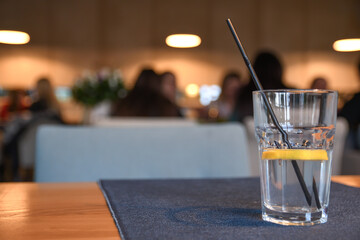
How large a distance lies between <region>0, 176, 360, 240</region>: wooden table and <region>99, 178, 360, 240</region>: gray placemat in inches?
0.8

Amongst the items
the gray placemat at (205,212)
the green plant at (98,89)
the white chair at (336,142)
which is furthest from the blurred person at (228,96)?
the gray placemat at (205,212)

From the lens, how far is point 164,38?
660 cm

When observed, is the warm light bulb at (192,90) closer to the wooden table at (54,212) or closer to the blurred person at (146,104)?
the blurred person at (146,104)

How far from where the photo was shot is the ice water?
489mm

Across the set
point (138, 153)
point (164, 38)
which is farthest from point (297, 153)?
point (164, 38)

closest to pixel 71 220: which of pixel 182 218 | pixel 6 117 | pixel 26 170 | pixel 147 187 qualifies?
pixel 182 218

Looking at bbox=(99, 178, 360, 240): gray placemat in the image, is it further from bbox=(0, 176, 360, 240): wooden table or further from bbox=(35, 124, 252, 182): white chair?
bbox=(35, 124, 252, 182): white chair

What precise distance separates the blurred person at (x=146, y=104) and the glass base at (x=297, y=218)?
2.42m

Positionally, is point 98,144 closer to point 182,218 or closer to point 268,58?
point 182,218

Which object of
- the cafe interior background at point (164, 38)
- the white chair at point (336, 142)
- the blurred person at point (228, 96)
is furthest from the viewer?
the cafe interior background at point (164, 38)

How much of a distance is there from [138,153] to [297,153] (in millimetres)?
633

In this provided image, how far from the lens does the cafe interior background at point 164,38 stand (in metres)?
6.37

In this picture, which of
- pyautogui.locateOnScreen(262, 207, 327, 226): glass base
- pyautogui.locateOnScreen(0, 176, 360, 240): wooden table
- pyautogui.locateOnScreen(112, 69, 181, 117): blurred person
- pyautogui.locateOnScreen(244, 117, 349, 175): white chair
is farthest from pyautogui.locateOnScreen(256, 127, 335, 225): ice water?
pyautogui.locateOnScreen(112, 69, 181, 117): blurred person

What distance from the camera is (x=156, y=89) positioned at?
3189 mm
